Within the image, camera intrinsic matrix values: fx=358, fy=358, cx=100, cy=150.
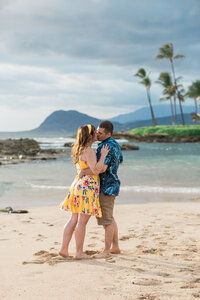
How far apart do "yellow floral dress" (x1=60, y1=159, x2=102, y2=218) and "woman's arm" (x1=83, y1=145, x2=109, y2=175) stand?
0.12 m

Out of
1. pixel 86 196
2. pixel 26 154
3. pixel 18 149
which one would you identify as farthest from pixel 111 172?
pixel 18 149

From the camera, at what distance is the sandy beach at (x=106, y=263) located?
3.52 m

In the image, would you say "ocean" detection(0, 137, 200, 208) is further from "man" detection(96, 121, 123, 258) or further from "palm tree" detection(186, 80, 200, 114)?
"palm tree" detection(186, 80, 200, 114)

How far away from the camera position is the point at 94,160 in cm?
450

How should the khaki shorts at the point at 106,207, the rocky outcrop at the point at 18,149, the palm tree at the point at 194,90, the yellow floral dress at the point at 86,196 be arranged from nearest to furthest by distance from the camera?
1. the yellow floral dress at the point at 86,196
2. the khaki shorts at the point at 106,207
3. the rocky outcrop at the point at 18,149
4. the palm tree at the point at 194,90

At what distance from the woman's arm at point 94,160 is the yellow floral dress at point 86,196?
12 cm

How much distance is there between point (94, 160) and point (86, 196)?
0.48 meters

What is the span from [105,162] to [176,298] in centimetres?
182

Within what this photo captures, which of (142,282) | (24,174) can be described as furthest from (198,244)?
(24,174)

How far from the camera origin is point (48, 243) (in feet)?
18.3

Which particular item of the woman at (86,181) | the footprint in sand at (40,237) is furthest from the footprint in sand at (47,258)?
the footprint in sand at (40,237)

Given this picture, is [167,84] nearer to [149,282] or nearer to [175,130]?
[175,130]

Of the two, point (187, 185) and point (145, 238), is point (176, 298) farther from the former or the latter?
point (187, 185)

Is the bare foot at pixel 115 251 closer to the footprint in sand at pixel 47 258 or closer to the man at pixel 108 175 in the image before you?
the man at pixel 108 175
